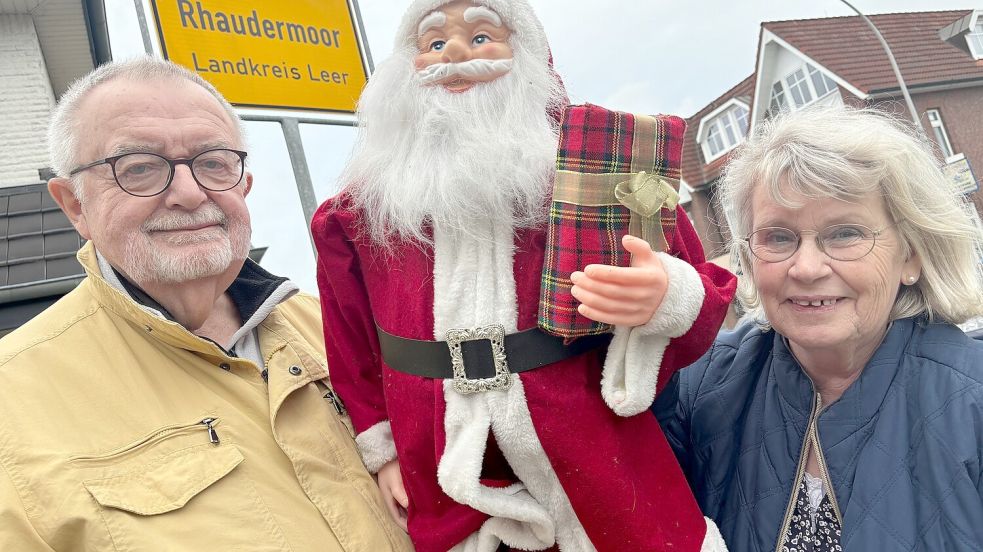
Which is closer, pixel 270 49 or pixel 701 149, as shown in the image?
pixel 270 49

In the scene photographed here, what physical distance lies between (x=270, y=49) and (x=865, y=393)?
9.65 feet

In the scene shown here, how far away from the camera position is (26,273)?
4082mm

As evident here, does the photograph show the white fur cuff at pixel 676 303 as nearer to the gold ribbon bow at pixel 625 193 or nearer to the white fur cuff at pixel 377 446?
the gold ribbon bow at pixel 625 193

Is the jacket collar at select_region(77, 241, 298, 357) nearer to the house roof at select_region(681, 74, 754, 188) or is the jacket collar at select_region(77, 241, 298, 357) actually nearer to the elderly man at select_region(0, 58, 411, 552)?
the elderly man at select_region(0, 58, 411, 552)

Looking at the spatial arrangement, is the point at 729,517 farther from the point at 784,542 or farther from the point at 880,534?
the point at 880,534

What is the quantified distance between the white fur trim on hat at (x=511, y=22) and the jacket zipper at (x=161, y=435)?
1.24 metres

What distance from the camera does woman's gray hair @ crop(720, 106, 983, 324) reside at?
183 centimetres

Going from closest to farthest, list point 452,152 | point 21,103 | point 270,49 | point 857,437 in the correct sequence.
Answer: point 857,437 → point 452,152 → point 270,49 → point 21,103

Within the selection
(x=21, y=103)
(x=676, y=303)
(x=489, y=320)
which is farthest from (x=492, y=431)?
(x=21, y=103)

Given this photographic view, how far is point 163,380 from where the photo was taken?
1787 millimetres

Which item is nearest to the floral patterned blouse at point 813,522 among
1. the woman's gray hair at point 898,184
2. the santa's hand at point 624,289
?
the woman's gray hair at point 898,184

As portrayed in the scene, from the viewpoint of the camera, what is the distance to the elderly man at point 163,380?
150cm

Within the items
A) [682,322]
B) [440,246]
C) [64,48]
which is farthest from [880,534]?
[64,48]

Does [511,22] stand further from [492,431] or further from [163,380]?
Result: [163,380]
